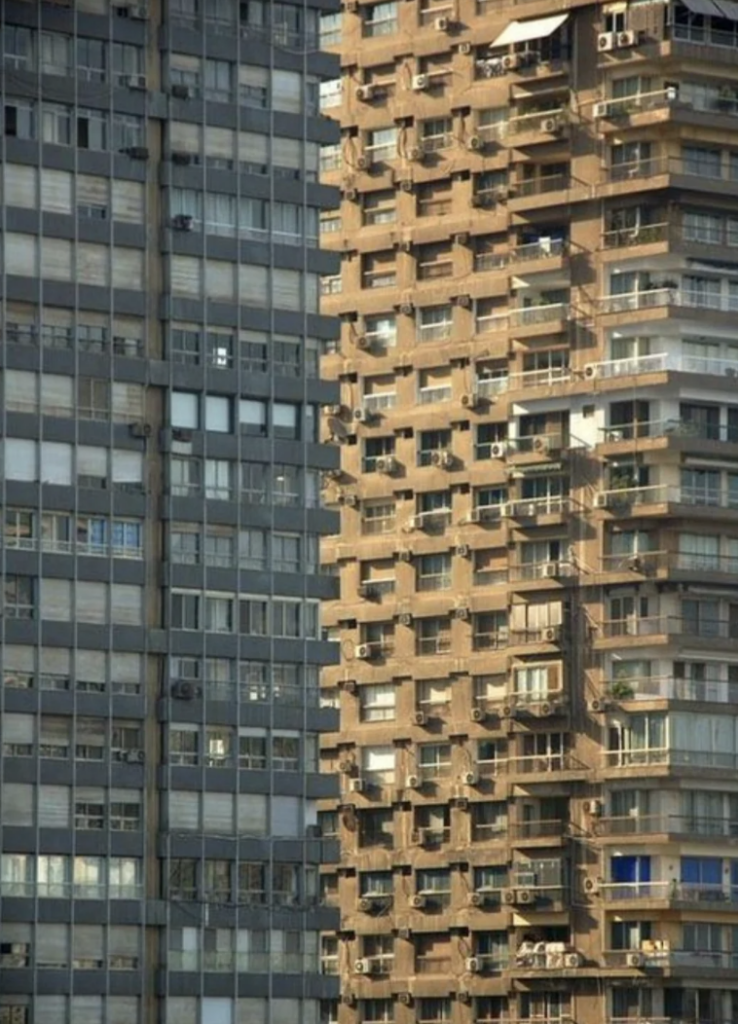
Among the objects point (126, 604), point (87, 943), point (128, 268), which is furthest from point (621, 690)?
point (87, 943)

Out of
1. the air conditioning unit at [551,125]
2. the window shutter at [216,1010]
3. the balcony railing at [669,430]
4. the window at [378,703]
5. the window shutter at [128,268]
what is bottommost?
the window shutter at [216,1010]

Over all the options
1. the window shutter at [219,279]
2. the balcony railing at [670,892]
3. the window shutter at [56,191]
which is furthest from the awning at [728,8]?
the window shutter at [56,191]

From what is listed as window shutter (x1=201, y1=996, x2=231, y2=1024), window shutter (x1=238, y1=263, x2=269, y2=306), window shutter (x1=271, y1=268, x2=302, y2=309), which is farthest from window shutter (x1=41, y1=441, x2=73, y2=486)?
window shutter (x1=201, y1=996, x2=231, y2=1024)

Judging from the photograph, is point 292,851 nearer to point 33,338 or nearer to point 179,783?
point 179,783

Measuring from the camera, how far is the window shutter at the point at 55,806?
4983 inches

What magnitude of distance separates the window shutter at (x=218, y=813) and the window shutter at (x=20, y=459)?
35.6ft

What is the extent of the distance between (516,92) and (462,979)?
30222mm

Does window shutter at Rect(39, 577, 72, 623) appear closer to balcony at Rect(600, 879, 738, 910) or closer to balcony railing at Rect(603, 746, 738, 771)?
balcony railing at Rect(603, 746, 738, 771)

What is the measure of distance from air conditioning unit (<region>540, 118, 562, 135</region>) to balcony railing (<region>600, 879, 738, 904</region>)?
83.8 ft

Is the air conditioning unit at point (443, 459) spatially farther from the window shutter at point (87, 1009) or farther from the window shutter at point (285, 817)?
the window shutter at point (87, 1009)

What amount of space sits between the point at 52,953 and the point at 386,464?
Answer: 32553 mm

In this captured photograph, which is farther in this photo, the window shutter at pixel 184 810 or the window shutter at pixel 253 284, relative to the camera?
the window shutter at pixel 253 284

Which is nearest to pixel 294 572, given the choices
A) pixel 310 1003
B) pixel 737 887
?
pixel 310 1003

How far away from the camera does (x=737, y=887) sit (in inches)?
5758
